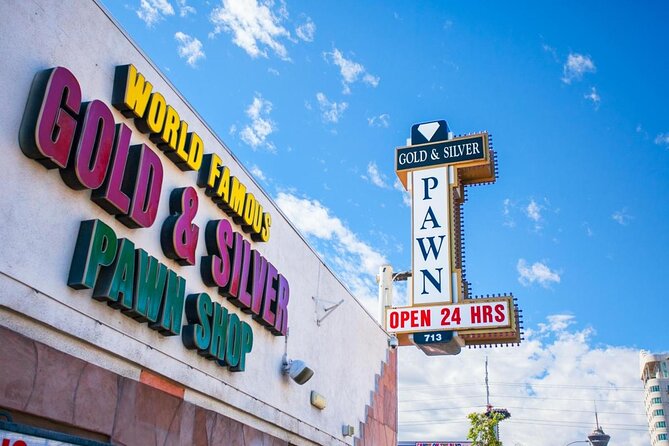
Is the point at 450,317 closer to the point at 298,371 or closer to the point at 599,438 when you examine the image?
the point at 298,371

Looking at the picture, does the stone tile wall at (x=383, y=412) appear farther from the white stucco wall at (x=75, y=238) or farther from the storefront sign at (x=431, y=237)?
the white stucco wall at (x=75, y=238)

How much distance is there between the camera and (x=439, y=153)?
78.4ft

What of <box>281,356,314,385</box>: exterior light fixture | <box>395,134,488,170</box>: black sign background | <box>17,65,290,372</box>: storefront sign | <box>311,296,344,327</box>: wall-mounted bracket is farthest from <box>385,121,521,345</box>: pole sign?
<box>17,65,290,372</box>: storefront sign

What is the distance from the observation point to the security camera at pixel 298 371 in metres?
13.3

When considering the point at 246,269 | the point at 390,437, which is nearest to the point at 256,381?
the point at 246,269

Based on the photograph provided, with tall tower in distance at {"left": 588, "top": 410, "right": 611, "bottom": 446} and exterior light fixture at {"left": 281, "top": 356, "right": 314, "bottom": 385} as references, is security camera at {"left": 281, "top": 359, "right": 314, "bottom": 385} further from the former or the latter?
tall tower in distance at {"left": 588, "top": 410, "right": 611, "bottom": 446}

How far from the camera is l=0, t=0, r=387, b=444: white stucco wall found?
7484 millimetres

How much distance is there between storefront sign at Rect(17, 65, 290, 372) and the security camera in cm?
87

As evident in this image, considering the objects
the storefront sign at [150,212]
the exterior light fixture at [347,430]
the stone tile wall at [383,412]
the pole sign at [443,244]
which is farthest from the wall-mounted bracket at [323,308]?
the pole sign at [443,244]

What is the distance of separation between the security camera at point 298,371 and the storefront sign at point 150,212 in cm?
87

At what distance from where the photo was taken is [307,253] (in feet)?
50.6

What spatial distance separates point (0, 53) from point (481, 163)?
17.8m

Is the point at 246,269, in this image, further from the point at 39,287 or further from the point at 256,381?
the point at 39,287

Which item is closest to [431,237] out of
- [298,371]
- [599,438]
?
[298,371]
